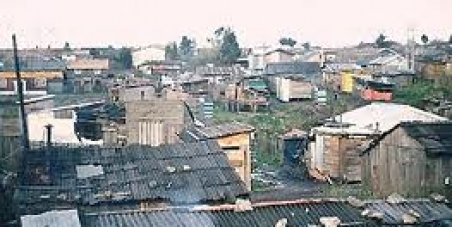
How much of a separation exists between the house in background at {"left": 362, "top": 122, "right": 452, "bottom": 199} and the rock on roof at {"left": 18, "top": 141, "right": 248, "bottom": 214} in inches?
323

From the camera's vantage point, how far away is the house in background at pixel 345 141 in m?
27.9

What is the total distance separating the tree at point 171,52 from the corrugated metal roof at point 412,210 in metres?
71.2

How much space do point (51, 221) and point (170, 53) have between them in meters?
73.9

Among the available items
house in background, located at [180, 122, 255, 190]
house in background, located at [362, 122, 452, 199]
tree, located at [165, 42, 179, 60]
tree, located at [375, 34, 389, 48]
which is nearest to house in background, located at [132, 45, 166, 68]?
tree, located at [165, 42, 179, 60]

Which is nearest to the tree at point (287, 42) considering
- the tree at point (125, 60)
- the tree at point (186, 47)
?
the tree at point (186, 47)

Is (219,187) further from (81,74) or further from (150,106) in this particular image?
(81,74)

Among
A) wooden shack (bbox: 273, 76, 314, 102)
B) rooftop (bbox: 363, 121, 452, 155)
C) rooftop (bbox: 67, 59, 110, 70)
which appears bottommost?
rooftop (bbox: 363, 121, 452, 155)

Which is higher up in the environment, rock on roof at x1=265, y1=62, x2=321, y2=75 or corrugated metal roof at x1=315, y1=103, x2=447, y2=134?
rock on roof at x1=265, y1=62, x2=321, y2=75

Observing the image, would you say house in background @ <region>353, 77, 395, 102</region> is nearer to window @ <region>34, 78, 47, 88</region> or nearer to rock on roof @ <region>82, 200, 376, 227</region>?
window @ <region>34, 78, 47, 88</region>

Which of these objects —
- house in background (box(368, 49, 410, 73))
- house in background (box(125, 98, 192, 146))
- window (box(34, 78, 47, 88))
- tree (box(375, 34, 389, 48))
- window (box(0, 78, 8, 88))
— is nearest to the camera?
house in background (box(125, 98, 192, 146))

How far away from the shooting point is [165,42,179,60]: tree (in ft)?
276

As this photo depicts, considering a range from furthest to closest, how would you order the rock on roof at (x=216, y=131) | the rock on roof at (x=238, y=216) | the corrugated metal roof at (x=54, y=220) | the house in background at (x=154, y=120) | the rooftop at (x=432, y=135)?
the house in background at (x=154, y=120) < the rock on roof at (x=216, y=131) < the rooftop at (x=432, y=135) < the rock on roof at (x=238, y=216) < the corrugated metal roof at (x=54, y=220)

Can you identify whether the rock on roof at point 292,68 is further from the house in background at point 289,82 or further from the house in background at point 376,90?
the house in background at point 376,90

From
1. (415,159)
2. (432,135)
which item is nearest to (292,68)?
(432,135)
